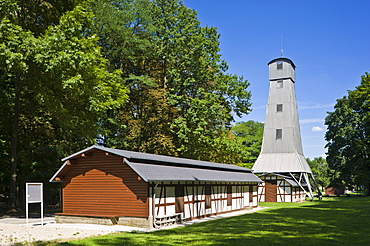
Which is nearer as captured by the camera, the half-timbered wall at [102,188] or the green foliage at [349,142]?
the half-timbered wall at [102,188]

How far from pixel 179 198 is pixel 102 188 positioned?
4.46m

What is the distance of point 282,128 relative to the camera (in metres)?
49.8

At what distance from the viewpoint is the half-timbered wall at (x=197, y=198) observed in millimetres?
20494

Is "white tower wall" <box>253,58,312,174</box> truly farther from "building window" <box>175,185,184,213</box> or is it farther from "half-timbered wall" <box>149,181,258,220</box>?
"building window" <box>175,185,184,213</box>

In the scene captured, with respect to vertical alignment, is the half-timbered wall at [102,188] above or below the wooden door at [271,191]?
above

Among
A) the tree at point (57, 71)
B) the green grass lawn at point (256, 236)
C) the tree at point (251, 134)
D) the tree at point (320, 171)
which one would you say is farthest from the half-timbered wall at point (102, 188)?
the tree at point (320, 171)

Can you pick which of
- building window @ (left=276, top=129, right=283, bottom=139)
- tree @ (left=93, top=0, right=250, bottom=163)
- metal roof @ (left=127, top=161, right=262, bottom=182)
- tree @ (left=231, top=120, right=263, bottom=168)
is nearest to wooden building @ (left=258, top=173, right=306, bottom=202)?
building window @ (left=276, top=129, right=283, bottom=139)

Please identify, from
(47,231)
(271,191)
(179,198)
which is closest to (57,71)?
(47,231)

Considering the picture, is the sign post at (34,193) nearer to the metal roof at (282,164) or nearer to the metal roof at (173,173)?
the metal roof at (173,173)

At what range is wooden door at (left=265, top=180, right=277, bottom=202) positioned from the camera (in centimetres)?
4678

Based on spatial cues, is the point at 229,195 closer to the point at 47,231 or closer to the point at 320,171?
the point at 47,231

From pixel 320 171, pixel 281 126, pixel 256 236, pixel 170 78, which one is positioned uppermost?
pixel 170 78

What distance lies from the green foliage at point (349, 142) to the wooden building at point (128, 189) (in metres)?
41.6

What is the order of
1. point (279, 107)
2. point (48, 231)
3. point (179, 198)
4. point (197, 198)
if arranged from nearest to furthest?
point (48, 231)
point (179, 198)
point (197, 198)
point (279, 107)
